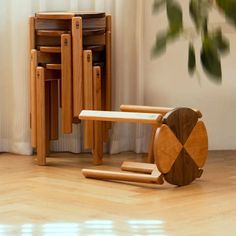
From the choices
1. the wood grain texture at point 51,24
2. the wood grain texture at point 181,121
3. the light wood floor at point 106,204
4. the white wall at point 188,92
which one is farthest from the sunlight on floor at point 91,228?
the white wall at point 188,92

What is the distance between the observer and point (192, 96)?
340cm

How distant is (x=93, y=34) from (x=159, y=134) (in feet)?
2.39

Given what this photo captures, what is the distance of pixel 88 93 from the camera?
9.90 ft

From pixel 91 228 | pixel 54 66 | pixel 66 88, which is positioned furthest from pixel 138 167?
pixel 91 228

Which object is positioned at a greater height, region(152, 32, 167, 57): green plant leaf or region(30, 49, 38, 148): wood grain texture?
region(152, 32, 167, 57): green plant leaf

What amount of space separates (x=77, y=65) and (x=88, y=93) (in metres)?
0.15

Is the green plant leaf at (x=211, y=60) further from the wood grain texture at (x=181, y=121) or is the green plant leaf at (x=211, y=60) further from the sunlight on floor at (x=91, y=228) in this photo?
the wood grain texture at (x=181, y=121)

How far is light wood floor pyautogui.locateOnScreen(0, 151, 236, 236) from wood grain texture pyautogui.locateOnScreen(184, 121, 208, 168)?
0.35ft

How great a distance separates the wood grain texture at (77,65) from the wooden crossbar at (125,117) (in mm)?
198

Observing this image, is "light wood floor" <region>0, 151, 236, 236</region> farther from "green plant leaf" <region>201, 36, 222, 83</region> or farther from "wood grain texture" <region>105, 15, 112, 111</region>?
"green plant leaf" <region>201, 36, 222, 83</region>

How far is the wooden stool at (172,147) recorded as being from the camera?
8.52 ft

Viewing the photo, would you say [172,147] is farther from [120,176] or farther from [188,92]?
[188,92]

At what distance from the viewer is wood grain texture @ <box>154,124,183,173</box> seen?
2580 millimetres

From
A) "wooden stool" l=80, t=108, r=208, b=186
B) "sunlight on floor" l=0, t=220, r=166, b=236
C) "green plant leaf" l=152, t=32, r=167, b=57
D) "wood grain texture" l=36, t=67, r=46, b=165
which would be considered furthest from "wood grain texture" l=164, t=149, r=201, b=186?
"green plant leaf" l=152, t=32, r=167, b=57
